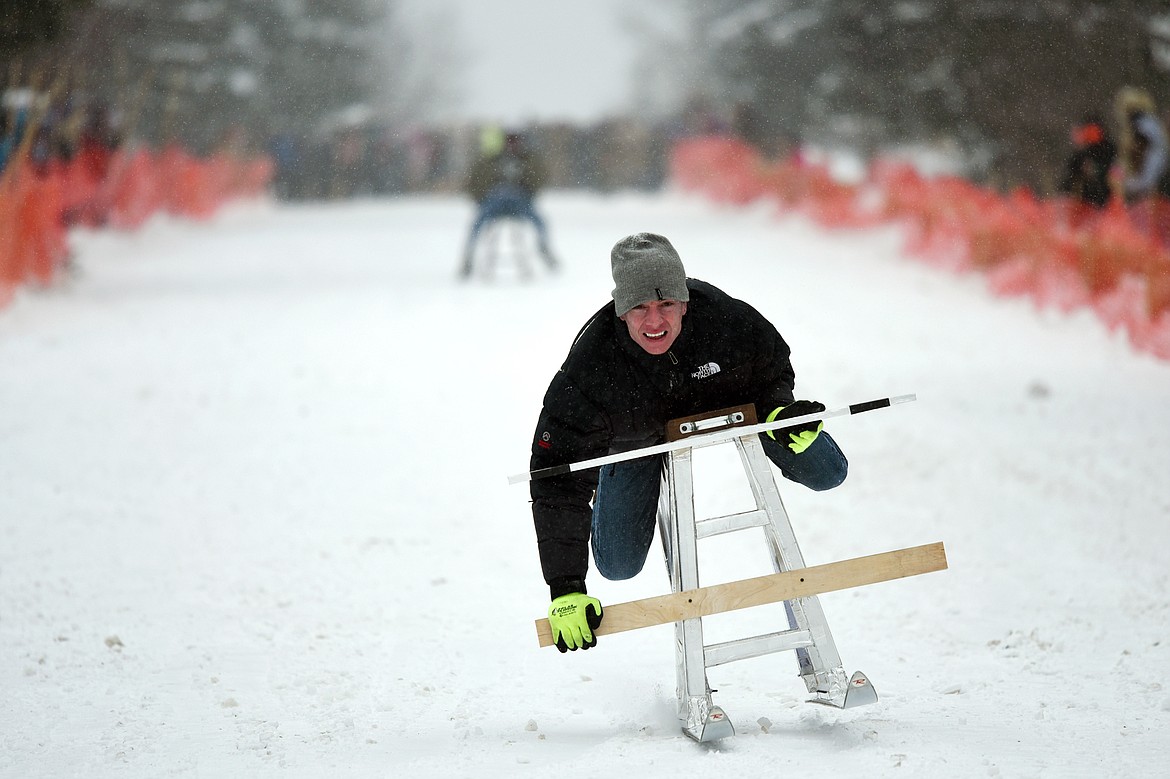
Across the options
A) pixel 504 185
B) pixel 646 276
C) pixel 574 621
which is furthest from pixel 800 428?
pixel 504 185

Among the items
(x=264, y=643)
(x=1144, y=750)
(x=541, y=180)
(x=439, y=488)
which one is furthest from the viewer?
(x=541, y=180)

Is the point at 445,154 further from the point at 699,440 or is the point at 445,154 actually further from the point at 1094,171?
the point at 699,440

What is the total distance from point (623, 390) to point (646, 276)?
0.43m

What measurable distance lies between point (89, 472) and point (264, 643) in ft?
10.2

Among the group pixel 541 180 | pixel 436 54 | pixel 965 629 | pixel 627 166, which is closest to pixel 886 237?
pixel 541 180

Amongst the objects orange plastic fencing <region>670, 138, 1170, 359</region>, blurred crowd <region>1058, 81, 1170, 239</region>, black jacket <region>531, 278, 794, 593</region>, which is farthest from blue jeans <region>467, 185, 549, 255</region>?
black jacket <region>531, 278, 794, 593</region>

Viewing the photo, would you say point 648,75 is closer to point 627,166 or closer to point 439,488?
point 627,166

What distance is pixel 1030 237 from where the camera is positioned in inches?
559

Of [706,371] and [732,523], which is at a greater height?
[706,371]

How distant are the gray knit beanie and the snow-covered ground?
1391mm

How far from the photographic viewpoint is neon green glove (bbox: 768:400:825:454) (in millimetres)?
4207

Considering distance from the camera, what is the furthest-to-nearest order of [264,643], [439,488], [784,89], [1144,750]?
[784,89] → [439,488] → [264,643] → [1144,750]

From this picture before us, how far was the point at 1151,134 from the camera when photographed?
1251cm

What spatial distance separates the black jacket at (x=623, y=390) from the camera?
4.29m
